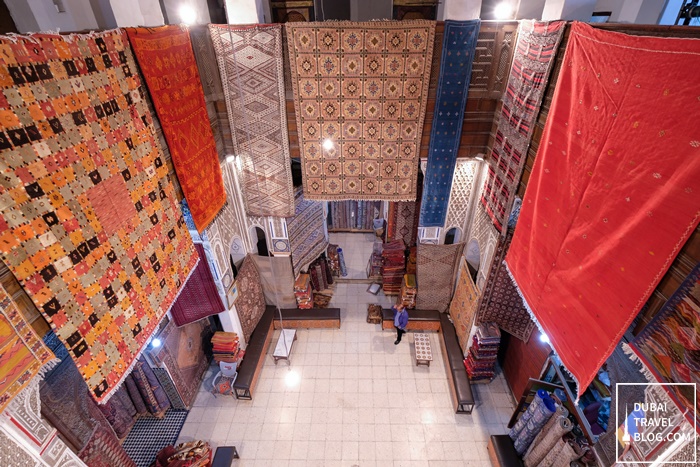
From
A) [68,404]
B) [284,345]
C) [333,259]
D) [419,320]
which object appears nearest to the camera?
[68,404]

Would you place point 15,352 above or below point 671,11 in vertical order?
below

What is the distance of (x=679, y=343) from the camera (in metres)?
2.05

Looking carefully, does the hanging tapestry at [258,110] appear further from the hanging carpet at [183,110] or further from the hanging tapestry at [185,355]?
the hanging tapestry at [185,355]

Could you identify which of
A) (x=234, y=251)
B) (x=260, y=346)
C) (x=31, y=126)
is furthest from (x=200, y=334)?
(x=31, y=126)

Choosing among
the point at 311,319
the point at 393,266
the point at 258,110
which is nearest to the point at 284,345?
the point at 311,319

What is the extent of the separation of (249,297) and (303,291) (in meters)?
1.10

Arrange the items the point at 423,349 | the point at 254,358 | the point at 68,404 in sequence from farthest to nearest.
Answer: the point at 423,349 < the point at 254,358 < the point at 68,404

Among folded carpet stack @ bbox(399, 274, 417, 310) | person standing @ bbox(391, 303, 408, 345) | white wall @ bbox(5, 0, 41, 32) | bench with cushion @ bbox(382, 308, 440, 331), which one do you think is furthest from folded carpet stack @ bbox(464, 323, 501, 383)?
white wall @ bbox(5, 0, 41, 32)

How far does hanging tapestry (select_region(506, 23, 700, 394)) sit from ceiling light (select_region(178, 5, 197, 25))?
13.7ft

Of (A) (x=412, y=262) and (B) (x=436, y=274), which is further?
(A) (x=412, y=262)

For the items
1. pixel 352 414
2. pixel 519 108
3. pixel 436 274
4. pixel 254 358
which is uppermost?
pixel 519 108

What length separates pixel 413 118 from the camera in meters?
4.76

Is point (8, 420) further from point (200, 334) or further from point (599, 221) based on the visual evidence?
point (599, 221)

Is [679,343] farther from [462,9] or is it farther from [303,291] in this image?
[303,291]
